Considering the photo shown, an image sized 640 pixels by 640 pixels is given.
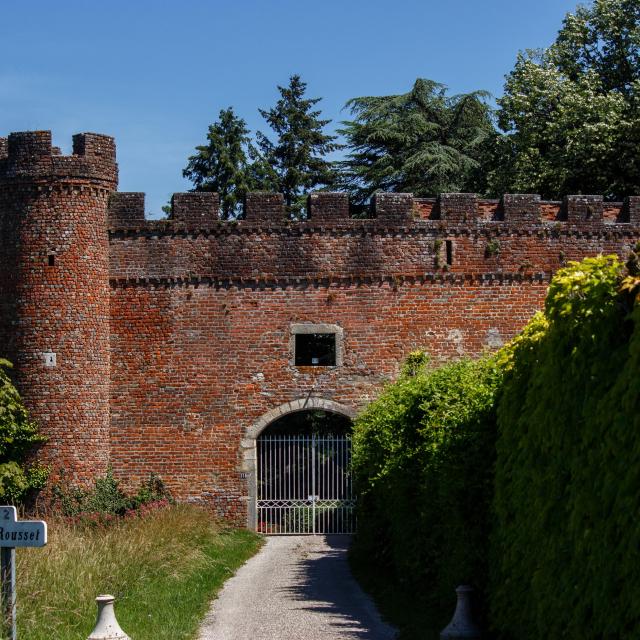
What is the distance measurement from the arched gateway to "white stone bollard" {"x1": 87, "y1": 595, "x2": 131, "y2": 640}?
11.7 meters

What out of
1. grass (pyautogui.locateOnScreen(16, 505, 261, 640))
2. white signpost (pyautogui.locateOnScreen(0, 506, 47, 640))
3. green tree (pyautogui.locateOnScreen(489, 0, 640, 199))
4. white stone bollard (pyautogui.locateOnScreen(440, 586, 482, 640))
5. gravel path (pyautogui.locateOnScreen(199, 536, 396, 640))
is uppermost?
green tree (pyautogui.locateOnScreen(489, 0, 640, 199))

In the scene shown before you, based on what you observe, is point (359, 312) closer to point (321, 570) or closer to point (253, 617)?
point (321, 570)

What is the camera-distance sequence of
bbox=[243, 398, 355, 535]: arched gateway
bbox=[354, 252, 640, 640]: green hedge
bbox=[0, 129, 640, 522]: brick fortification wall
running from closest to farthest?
1. bbox=[354, 252, 640, 640]: green hedge
2. bbox=[0, 129, 640, 522]: brick fortification wall
3. bbox=[243, 398, 355, 535]: arched gateway

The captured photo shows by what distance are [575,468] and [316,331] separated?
13.6 m

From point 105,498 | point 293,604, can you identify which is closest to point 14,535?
point 293,604

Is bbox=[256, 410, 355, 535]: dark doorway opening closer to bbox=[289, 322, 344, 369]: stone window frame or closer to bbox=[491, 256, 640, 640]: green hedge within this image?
bbox=[289, 322, 344, 369]: stone window frame

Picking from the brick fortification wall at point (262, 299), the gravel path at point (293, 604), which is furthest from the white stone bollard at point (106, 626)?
the brick fortification wall at point (262, 299)

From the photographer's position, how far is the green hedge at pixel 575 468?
626 cm

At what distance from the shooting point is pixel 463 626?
9.36 m

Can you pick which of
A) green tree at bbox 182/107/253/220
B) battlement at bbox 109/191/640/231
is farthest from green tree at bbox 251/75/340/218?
battlement at bbox 109/191/640/231

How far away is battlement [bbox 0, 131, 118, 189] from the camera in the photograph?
65.2ft

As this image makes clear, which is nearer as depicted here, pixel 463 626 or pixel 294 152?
pixel 463 626

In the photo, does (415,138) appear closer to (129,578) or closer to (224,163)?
(224,163)

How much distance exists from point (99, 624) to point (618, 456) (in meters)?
4.58
